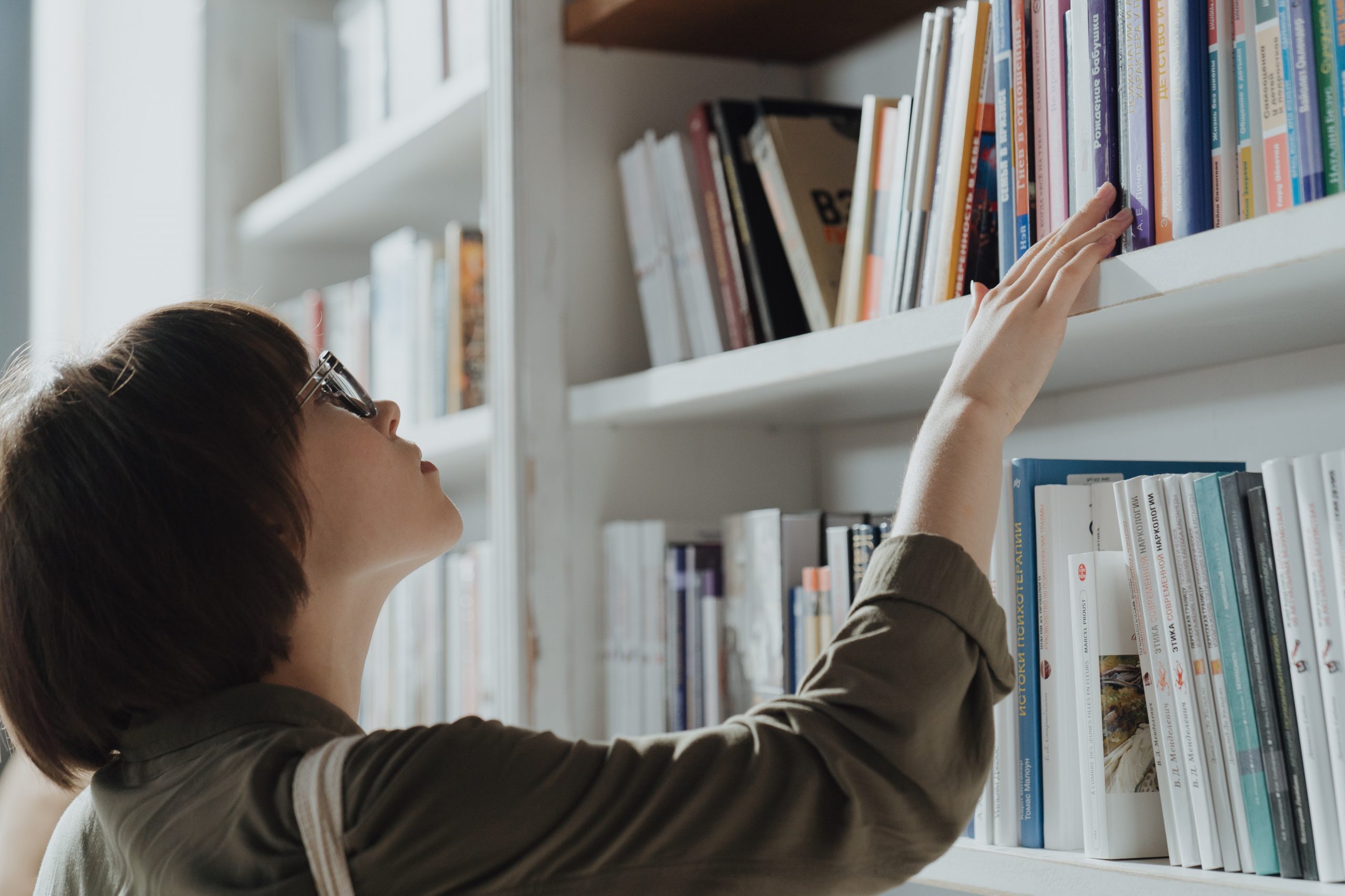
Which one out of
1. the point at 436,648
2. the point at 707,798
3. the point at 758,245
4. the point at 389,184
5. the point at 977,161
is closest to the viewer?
the point at 707,798

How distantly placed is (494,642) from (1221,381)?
787mm

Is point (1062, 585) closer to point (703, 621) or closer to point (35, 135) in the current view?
point (703, 621)

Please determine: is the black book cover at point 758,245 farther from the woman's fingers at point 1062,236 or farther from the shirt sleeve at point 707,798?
the shirt sleeve at point 707,798

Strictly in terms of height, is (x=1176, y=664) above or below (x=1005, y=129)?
below

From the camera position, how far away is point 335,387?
3.10ft

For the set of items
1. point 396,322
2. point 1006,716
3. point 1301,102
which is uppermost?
point 396,322

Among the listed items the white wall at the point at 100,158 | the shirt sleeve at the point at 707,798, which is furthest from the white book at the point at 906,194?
the white wall at the point at 100,158

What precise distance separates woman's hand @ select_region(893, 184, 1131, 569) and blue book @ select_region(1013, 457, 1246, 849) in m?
0.11

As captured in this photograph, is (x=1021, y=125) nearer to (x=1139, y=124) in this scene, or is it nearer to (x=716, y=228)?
(x=1139, y=124)

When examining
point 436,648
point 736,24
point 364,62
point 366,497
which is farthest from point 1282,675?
point 364,62

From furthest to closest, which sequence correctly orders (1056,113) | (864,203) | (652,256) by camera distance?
1. (652,256)
2. (864,203)
3. (1056,113)

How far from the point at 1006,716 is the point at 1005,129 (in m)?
0.42

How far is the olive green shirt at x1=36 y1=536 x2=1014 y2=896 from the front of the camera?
0.72m

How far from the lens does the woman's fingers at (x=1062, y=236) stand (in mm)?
887
